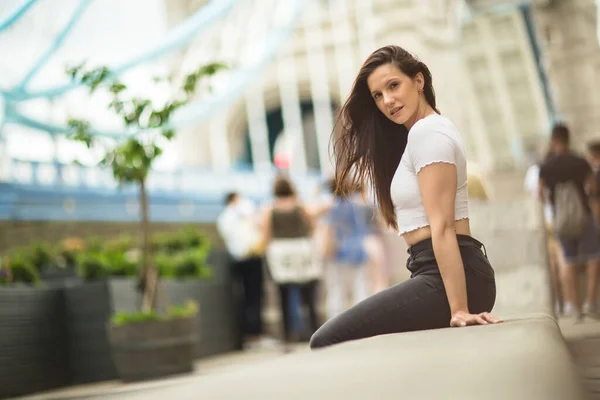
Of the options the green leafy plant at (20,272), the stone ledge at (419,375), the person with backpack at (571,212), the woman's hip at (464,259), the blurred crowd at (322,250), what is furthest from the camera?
the blurred crowd at (322,250)

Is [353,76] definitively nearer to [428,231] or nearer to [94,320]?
[428,231]

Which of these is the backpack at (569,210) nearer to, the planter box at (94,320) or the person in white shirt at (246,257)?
the planter box at (94,320)

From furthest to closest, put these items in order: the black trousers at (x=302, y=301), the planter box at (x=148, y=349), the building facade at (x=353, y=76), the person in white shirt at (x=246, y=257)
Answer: the building facade at (x=353, y=76), the person in white shirt at (x=246, y=257), the black trousers at (x=302, y=301), the planter box at (x=148, y=349)

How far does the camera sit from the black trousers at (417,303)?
2.07 metres

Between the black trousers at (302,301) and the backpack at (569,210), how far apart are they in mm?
2421

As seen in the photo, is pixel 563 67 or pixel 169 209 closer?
→ pixel 563 67

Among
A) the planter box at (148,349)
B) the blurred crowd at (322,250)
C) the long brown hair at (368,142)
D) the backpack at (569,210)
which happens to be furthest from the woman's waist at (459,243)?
the blurred crowd at (322,250)

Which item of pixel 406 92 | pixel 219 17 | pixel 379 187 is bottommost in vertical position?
pixel 379 187

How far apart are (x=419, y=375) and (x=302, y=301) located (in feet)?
21.3

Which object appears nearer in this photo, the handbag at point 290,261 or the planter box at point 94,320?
the planter box at point 94,320

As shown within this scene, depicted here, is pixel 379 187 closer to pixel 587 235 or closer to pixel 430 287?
pixel 430 287

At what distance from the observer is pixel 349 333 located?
2105 mm

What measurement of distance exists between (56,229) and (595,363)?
9.89m

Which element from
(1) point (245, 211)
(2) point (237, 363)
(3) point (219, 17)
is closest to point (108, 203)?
(1) point (245, 211)
